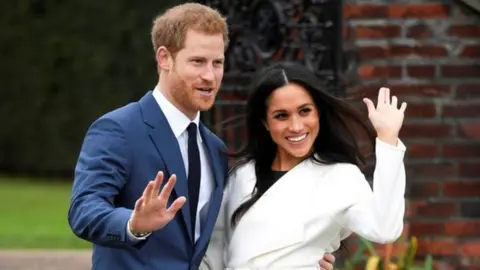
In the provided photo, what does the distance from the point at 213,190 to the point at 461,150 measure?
1.94 metres

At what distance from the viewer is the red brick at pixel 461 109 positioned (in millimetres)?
5051

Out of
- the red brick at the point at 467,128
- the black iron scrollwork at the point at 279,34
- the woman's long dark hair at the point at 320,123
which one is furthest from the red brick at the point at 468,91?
the woman's long dark hair at the point at 320,123

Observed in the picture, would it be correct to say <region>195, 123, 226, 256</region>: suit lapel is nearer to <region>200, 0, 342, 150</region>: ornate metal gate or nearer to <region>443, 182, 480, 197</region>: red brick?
<region>200, 0, 342, 150</region>: ornate metal gate

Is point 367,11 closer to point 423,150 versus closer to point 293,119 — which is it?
point 423,150

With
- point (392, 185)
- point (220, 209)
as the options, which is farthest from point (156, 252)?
point (392, 185)

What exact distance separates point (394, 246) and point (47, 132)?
5460mm

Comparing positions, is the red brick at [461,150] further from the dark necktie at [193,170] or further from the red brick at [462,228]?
the dark necktie at [193,170]

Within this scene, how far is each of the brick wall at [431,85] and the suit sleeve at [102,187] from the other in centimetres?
200

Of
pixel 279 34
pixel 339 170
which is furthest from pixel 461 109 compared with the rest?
pixel 339 170

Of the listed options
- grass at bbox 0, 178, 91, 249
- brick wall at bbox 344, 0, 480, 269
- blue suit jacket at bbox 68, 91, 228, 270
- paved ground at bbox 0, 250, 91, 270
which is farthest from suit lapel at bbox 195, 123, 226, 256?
grass at bbox 0, 178, 91, 249

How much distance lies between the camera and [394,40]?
198 inches

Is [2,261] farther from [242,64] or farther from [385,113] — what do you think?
[385,113]

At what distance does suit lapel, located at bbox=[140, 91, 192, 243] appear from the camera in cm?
332

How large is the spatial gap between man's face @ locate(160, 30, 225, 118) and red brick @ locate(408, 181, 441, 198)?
6.40 feet
